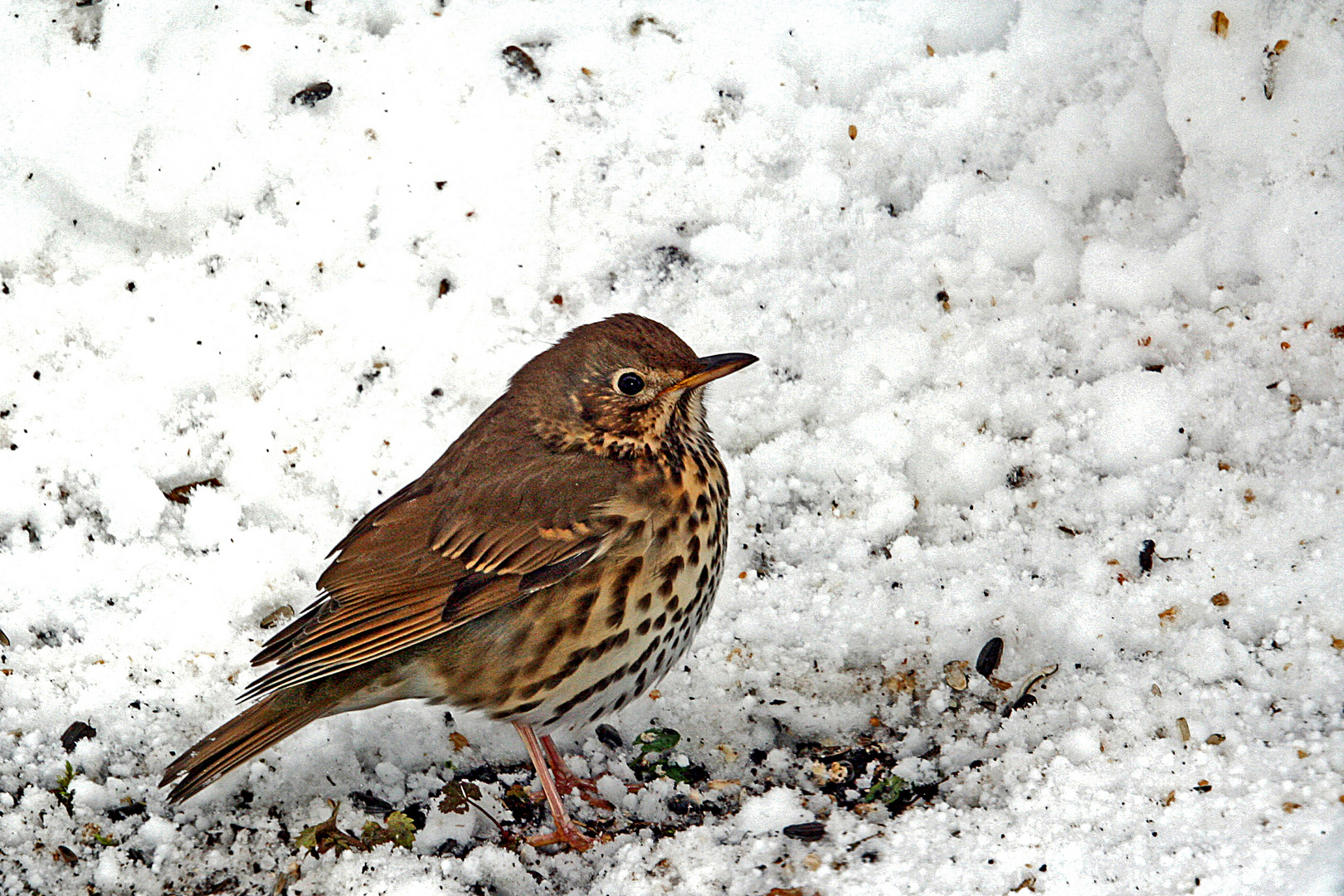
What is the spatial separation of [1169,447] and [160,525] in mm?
3122

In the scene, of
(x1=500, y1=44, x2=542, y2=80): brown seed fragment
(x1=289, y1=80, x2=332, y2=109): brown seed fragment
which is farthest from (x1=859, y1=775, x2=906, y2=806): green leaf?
(x1=289, y1=80, x2=332, y2=109): brown seed fragment

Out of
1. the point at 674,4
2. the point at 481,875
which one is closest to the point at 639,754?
the point at 481,875

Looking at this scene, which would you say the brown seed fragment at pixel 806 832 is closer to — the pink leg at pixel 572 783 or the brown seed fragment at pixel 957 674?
the pink leg at pixel 572 783

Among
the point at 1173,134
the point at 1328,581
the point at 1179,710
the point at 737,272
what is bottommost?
the point at 1179,710

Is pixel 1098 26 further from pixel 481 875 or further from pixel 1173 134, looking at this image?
pixel 481 875

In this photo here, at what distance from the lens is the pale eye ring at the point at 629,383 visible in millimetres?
3434

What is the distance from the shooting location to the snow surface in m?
3.28

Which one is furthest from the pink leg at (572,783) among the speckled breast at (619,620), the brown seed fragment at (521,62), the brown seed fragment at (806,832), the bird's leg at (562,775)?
the brown seed fragment at (521,62)

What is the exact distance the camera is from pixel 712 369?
3434 mm

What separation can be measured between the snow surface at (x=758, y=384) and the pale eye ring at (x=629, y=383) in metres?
0.86

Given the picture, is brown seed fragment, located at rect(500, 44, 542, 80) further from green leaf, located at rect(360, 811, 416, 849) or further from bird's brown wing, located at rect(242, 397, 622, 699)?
green leaf, located at rect(360, 811, 416, 849)

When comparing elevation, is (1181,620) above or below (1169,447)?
below

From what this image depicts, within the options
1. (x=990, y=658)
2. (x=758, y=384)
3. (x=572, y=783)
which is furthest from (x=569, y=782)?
(x=758, y=384)

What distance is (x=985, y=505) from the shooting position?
401cm
